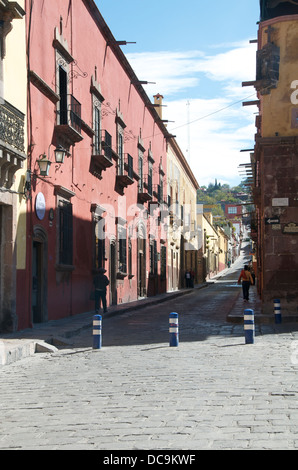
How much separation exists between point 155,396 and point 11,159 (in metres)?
7.58

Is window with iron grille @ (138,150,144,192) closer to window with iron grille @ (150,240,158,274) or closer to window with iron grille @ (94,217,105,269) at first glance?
window with iron grille @ (150,240,158,274)

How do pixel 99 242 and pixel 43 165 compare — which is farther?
pixel 99 242

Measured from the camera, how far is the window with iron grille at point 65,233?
17422mm

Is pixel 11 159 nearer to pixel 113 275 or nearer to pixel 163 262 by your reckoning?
pixel 113 275

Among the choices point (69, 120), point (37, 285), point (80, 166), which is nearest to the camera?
point (37, 285)

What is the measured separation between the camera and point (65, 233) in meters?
17.9

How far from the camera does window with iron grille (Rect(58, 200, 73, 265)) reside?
17422 mm

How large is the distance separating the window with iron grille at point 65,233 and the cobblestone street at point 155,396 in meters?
4.96

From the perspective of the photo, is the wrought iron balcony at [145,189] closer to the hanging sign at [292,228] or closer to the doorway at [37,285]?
the hanging sign at [292,228]

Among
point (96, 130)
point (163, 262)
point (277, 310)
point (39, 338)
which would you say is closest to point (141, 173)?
point (163, 262)

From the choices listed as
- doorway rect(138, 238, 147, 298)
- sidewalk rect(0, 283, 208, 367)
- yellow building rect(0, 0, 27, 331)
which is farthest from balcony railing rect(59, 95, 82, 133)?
doorway rect(138, 238, 147, 298)
